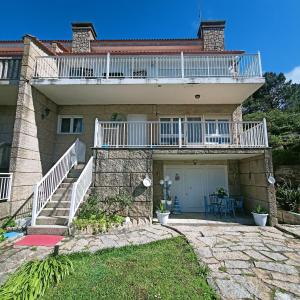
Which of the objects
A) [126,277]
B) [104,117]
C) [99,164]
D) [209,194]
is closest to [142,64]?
[104,117]

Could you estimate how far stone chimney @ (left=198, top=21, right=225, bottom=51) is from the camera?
12.4m

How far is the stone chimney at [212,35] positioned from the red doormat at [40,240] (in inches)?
510

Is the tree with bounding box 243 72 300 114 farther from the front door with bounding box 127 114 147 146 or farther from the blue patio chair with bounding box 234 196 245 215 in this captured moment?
the front door with bounding box 127 114 147 146

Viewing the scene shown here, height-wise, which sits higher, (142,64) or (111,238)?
(142,64)

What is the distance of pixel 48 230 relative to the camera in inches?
239

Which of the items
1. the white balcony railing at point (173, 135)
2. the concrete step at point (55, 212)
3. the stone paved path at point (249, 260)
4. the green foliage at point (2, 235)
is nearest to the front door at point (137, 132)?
the white balcony railing at point (173, 135)

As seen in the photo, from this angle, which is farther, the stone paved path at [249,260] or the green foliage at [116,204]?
the green foliage at [116,204]

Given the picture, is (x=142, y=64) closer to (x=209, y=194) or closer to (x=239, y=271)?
(x=209, y=194)

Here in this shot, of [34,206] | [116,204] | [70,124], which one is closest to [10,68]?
[70,124]

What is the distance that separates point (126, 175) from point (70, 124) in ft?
16.3

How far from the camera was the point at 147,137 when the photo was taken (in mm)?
10281

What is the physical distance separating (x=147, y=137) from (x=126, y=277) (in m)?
7.35

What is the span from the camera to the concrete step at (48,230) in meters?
6.04

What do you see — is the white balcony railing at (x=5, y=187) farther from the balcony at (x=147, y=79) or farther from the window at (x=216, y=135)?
the window at (x=216, y=135)
